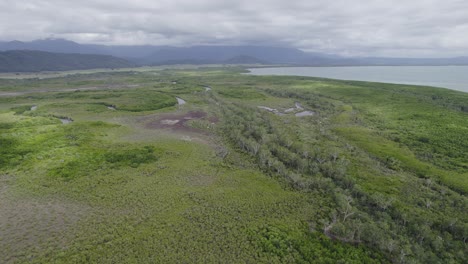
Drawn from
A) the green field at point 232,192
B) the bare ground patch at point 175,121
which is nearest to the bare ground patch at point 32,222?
the green field at point 232,192

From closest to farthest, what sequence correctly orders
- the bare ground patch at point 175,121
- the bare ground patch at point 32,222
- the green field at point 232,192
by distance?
the green field at point 232,192
the bare ground patch at point 32,222
the bare ground patch at point 175,121

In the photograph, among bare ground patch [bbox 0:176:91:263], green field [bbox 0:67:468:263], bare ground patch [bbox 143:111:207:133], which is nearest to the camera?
green field [bbox 0:67:468:263]

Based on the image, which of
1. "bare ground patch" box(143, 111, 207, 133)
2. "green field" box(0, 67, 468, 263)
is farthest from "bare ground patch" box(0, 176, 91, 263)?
"bare ground patch" box(143, 111, 207, 133)

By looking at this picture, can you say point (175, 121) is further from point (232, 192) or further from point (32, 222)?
point (32, 222)

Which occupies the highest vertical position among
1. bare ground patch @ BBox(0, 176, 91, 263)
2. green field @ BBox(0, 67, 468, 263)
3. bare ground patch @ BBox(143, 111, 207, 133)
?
bare ground patch @ BBox(143, 111, 207, 133)

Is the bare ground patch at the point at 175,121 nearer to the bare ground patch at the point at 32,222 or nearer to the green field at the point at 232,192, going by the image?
the green field at the point at 232,192

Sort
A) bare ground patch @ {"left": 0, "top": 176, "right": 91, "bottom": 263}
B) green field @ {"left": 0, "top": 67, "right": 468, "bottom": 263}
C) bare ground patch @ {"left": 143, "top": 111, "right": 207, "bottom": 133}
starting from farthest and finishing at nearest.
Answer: bare ground patch @ {"left": 143, "top": 111, "right": 207, "bottom": 133} → bare ground patch @ {"left": 0, "top": 176, "right": 91, "bottom": 263} → green field @ {"left": 0, "top": 67, "right": 468, "bottom": 263}

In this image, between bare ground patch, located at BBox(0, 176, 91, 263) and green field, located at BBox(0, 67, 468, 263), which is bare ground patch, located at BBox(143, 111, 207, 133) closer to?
green field, located at BBox(0, 67, 468, 263)

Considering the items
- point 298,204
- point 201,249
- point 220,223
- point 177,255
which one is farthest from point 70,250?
point 298,204

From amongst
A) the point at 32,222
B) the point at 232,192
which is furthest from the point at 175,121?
the point at 32,222

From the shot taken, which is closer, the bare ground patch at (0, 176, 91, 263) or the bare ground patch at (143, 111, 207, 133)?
the bare ground patch at (0, 176, 91, 263)
